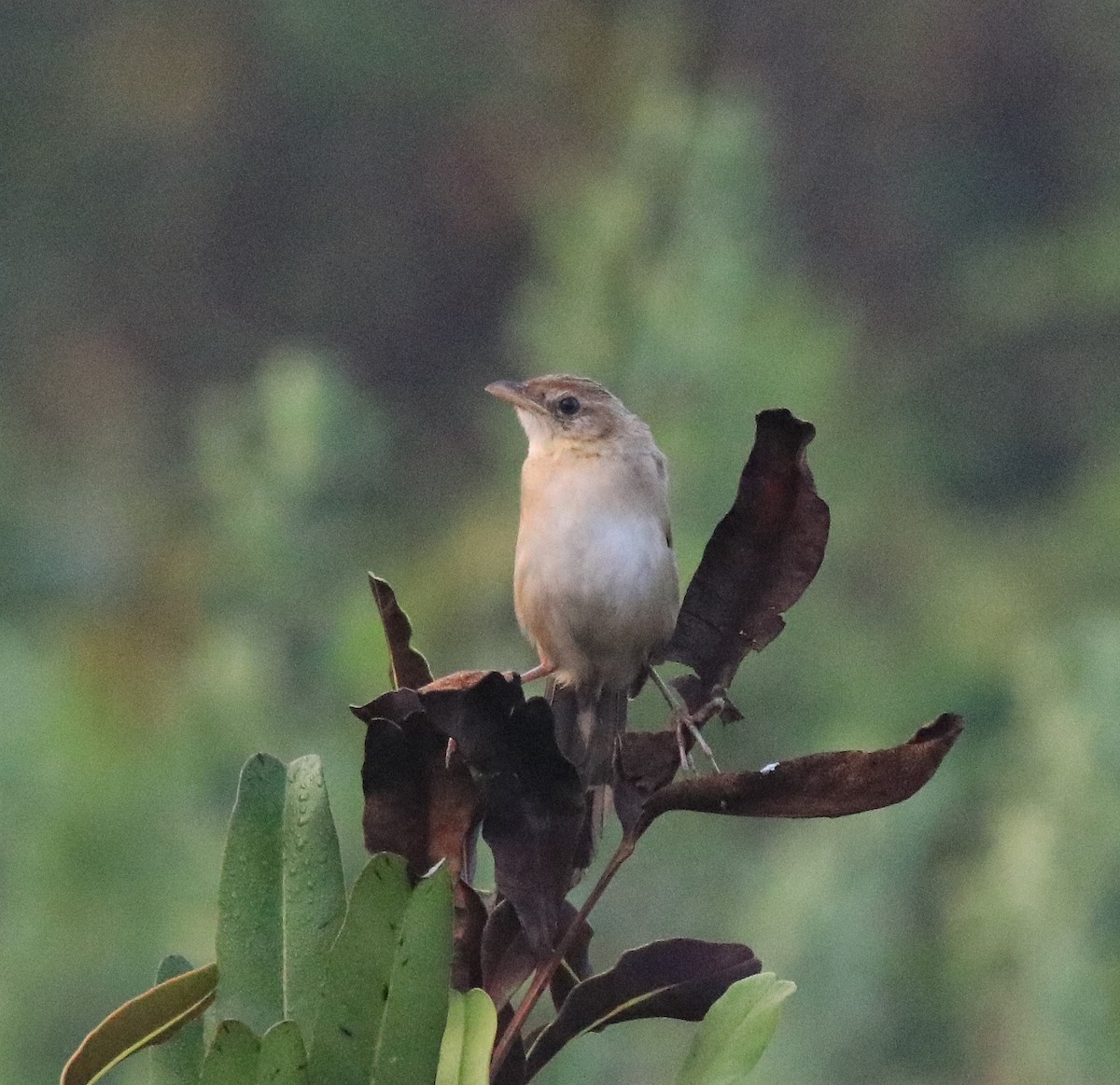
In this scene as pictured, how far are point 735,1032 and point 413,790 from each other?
298mm

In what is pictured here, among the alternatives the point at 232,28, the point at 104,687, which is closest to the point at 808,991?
the point at 104,687

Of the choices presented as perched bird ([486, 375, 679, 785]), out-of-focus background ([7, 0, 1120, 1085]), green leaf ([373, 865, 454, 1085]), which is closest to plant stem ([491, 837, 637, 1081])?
green leaf ([373, 865, 454, 1085])

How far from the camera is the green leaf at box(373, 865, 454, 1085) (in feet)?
4.52

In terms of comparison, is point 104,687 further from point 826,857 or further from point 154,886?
point 826,857

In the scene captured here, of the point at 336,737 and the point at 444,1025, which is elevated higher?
the point at 336,737

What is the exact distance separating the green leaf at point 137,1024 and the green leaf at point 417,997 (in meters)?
0.17

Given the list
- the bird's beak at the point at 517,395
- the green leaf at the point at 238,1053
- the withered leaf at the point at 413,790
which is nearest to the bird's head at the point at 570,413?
the bird's beak at the point at 517,395

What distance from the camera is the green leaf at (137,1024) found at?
4.70ft

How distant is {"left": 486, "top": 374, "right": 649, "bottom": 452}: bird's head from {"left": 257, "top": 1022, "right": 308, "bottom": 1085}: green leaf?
1.91 meters

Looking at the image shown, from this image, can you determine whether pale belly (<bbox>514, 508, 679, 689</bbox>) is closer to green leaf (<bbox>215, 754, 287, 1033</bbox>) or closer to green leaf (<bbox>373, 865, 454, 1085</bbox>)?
green leaf (<bbox>215, 754, 287, 1033</bbox>)

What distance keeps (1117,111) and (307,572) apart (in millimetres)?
6827

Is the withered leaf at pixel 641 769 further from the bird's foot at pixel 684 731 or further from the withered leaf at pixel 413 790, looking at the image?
the withered leaf at pixel 413 790

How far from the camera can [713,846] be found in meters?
4.55

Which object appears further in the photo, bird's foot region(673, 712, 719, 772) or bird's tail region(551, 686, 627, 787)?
bird's tail region(551, 686, 627, 787)
